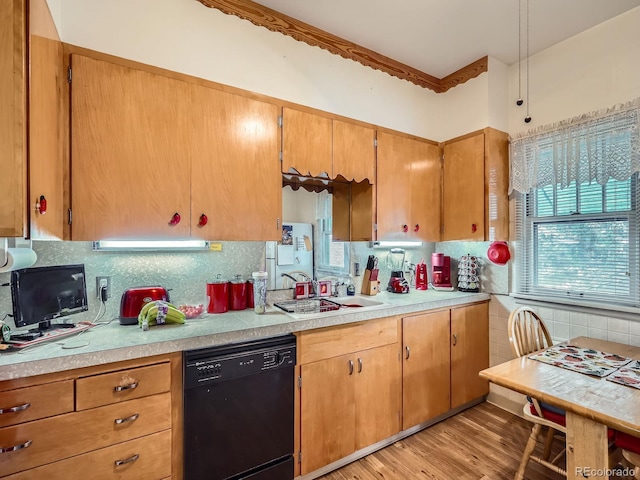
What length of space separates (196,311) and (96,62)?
1379 millimetres

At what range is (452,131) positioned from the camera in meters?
2.97

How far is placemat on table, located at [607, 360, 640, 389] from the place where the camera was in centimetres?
139

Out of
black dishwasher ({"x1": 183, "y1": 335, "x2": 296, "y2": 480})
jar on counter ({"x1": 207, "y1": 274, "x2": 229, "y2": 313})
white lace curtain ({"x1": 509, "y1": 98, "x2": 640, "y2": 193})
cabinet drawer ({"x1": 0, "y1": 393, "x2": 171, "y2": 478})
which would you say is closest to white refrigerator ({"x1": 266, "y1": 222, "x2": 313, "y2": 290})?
jar on counter ({"x1": 207, "y1": 274, "x2": 229, "y2": 313})

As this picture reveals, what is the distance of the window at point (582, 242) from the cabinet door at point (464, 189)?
0.37 metres

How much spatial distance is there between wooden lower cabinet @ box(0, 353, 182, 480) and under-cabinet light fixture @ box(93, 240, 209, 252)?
68 cm

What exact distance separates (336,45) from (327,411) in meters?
2.57

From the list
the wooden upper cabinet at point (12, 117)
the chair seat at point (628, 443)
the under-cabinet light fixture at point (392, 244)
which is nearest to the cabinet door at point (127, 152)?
the wooden upper cabinet at point (12, 117)

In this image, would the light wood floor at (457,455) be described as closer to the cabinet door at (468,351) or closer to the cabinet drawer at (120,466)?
the cabinet door at (468,351)

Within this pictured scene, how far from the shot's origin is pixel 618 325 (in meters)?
2.11

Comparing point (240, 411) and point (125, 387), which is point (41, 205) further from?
point (240, 411)

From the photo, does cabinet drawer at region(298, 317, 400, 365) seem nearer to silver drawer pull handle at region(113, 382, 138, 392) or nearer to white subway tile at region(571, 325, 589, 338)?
silver drawer pull handle at region(113, 382, 138, 392)

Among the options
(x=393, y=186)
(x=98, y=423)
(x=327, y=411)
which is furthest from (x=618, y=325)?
(x=98, y=423)

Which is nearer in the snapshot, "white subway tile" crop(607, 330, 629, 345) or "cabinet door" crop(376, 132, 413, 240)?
"white subway tile" crop(607, 330, 629, 345)

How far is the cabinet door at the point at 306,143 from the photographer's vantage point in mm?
2102
